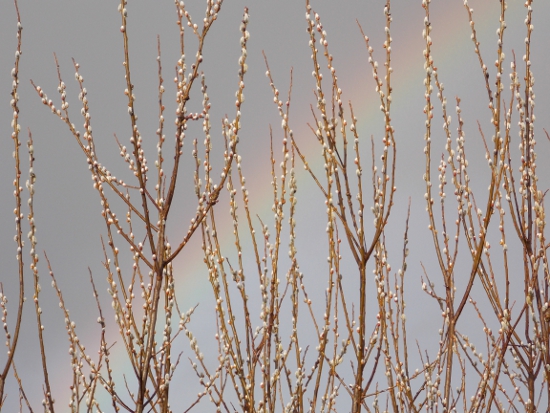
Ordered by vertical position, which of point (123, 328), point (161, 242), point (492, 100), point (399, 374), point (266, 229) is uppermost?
point (492, 100)

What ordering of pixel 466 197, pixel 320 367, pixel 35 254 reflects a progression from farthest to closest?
pixel 466 197
pixel 320 367
pixel 35 254

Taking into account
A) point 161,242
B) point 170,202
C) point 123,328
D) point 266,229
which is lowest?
point 123,328

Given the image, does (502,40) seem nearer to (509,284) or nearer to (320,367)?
(509,284)

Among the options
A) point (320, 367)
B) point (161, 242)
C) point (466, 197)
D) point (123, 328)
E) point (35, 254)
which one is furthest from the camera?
point (466, 197)

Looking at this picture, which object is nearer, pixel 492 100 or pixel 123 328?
pixel 123 328

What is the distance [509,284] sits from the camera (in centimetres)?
271

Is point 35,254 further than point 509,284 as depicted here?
No

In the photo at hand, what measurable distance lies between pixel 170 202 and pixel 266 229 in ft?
2.58

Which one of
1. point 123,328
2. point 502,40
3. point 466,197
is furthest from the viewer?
point 466,197

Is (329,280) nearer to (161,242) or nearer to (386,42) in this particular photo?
(161,242)

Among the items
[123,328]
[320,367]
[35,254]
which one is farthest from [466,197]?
[35,254]

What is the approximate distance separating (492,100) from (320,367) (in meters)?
1.59

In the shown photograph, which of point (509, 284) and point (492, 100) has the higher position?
point (492, 100)

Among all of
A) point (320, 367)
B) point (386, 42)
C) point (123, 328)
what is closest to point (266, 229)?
point (320, 367)
